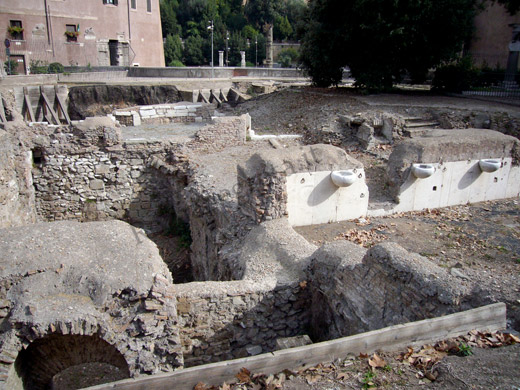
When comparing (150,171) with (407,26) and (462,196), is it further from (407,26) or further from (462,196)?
(407,26)

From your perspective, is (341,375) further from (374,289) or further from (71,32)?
(71,32)

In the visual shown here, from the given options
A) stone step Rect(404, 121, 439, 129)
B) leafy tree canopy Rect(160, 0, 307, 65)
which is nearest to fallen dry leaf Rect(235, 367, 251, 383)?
stone step Rect(404, 121, 439, 129)

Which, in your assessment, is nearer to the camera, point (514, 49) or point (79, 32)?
point (514, 49)

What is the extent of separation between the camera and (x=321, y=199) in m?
8.37

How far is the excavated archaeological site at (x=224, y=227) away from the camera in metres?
4.73

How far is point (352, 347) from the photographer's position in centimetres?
365

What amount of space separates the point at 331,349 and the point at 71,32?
114 feet

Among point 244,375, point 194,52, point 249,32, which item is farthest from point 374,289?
point 249,32

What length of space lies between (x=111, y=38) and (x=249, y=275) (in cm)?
3324

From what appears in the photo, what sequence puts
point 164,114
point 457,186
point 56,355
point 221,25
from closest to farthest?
point 56,355, point 457,186, point 164,114, point 221,25

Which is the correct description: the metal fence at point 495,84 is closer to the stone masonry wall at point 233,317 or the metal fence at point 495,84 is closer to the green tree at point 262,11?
the stone masonry wall at point 233,317

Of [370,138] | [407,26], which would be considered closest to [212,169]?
[370,138]

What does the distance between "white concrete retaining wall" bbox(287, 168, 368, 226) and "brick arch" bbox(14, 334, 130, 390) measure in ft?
13.7

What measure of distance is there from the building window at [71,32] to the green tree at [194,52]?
58.2 ft
